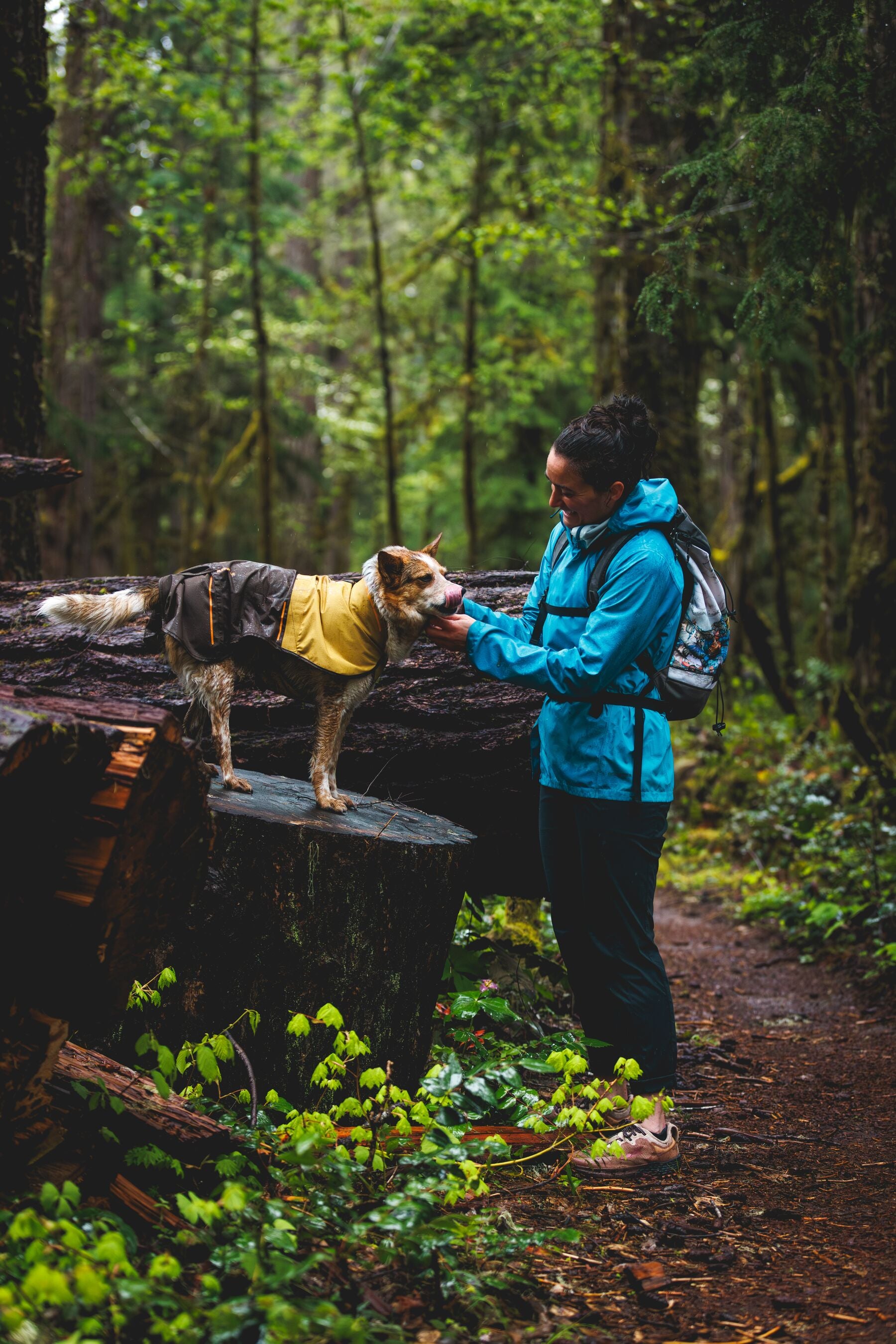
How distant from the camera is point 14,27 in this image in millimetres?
7004

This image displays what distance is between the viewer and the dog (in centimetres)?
446

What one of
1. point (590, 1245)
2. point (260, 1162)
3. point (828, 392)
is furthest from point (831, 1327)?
point (828, 392)

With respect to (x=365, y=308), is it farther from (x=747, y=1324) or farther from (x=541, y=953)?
(x=747, y=1324)

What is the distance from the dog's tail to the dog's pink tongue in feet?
4.81

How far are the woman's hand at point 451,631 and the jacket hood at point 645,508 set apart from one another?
79 centimetres

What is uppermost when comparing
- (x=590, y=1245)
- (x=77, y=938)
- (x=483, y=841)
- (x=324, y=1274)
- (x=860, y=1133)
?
(x=77, y=938)

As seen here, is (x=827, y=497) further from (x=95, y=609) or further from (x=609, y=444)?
(x=95, y=609)

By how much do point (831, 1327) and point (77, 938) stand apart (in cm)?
269

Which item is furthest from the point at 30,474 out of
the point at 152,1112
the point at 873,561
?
the point at 873,561

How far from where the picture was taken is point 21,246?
7.10m

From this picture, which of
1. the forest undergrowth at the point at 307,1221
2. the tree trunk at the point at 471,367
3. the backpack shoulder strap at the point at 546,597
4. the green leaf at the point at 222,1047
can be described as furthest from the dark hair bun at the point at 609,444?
the tree trunk at the point at 471,367

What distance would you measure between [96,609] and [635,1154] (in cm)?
351

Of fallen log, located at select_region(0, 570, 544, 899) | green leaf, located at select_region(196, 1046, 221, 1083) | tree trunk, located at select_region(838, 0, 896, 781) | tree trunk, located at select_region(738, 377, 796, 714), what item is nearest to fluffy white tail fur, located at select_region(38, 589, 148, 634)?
fallen log, located at select_region(0, 570, 544, 899)

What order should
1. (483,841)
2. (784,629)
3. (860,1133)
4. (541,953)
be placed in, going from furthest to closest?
(784,629), (541,953), (483,841), (860,1133)
